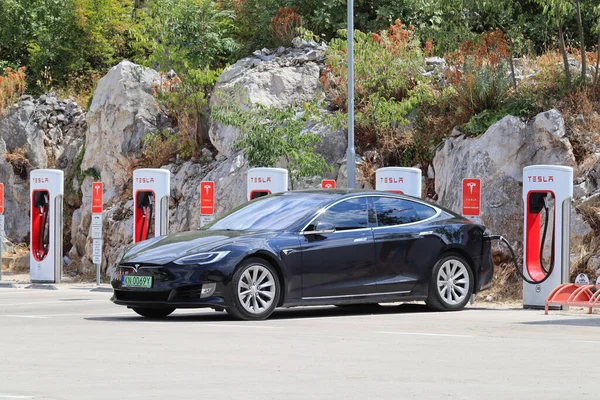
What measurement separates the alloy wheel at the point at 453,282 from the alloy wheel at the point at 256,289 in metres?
2.57

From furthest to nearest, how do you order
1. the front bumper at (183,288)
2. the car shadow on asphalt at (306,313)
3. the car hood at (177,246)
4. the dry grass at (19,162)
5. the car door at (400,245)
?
the dry grass at (19,162) → the car door at (400,245) → the car shadow on asphalt at (306,313) → the car hood at (177,246) → the front bumper at (183,288)

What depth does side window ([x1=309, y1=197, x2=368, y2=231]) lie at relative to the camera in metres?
14.7

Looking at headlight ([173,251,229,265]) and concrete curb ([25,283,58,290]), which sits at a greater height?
headlight ([173,251,229,265])

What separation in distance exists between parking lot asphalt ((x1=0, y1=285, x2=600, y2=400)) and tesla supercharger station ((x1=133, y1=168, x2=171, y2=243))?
6.67m

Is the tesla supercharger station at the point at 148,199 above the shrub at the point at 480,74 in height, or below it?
below

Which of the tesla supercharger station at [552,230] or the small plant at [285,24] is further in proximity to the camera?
the small plant at [285,24]

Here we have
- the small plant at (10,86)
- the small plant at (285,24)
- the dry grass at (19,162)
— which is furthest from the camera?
the small plant at (10,86)

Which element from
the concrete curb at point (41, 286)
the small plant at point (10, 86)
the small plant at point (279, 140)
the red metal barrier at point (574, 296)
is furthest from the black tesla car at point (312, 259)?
the small plant at point (10, 86)

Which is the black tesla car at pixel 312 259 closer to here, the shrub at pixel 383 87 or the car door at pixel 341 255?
the car door at pixel 341 255

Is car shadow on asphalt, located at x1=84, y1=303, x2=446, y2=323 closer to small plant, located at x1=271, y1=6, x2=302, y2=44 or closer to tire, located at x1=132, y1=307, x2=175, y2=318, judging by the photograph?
tire, located at x1=132, y1=307, x2=175, y2=318

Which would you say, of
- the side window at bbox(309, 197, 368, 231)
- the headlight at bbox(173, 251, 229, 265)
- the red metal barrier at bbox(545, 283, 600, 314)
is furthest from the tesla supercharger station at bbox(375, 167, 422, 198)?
the headlight at bbox(173, 251, 229, 265)

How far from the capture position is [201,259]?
13.6 metres

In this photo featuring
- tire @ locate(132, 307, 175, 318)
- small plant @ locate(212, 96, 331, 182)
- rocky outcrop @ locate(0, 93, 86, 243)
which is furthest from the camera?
rocky outcrop @ locate(0, 93, 86, 243)

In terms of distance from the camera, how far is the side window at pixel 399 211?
15.2m
